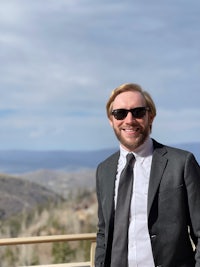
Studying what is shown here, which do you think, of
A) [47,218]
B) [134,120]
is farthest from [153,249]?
[47,218]

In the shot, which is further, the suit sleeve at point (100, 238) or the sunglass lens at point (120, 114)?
the suit sleeve at point (100, 238)

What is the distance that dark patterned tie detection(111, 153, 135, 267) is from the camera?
Answer: 169 cm

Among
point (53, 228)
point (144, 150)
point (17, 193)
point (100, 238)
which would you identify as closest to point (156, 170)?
point (144, 150)

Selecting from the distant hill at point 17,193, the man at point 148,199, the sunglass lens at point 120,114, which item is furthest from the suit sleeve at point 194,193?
the distant hill at point 17,193

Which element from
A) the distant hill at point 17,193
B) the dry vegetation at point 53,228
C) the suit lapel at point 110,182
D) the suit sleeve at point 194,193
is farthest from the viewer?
the distant hill at point 17,193

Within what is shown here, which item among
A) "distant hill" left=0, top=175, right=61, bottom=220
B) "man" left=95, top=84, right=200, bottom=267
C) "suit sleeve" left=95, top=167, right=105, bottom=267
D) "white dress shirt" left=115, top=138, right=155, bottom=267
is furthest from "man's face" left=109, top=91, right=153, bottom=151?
"distant hill" left=0, top=175, right=61, bottom=220

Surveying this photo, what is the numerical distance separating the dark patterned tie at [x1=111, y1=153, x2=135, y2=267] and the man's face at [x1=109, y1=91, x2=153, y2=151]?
5 centimetres

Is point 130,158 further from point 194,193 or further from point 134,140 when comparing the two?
point 194,193

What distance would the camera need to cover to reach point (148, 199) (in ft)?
5.48

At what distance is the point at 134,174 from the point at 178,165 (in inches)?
5.4

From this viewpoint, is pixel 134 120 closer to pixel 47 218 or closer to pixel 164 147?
pixel 164 147

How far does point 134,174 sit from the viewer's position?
1742 millimetres

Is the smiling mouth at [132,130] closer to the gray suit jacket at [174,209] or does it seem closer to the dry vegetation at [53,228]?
the gray suit jacket at [174,209]

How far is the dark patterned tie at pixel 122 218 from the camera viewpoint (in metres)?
1.69
